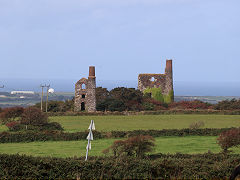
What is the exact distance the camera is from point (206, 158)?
1806cm

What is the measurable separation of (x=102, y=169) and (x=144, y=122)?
75.0 feet

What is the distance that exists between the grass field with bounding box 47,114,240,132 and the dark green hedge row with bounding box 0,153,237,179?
16906 mm

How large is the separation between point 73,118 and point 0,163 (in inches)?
1029

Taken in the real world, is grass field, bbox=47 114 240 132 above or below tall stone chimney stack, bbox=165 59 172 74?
below

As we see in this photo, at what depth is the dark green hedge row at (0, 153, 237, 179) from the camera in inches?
579

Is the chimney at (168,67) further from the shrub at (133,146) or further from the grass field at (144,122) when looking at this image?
the shrub at (133,146)

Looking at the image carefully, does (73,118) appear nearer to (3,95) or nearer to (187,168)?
(187,168)

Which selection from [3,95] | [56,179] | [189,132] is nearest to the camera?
[56,179]

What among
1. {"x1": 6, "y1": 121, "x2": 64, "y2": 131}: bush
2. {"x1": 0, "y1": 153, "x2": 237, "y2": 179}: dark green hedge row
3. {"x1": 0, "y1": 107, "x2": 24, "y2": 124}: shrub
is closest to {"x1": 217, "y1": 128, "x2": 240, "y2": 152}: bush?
{"x1": 0, "y1": 153, "x2": 237, "y2": 179}: dark green hedge row

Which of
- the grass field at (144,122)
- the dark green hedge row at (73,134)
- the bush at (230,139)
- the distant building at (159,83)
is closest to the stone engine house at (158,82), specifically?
the distant building at (159,83)

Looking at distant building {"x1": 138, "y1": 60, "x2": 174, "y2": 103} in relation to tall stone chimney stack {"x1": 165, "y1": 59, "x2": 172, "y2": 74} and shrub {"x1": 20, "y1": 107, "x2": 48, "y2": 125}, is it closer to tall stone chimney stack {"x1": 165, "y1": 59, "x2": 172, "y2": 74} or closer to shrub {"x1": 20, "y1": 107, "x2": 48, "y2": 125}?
tall stone chimney stack {"x1": 165, "y1": 59, "x2": 172, "y2": 74}

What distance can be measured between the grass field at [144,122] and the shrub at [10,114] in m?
3.32

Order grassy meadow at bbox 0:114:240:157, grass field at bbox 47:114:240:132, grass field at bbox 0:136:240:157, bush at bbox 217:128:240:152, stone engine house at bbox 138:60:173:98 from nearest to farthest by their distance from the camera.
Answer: bush at bbox 217:128:240:152, grass field at bbox 0:136:240:157, grassy meadow at bbox 0:114:240:157, grass field at bbox 47:114:240:132, stone engine house at bbox 138:60:173:98

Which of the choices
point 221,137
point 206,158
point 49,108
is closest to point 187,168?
point 206,158
